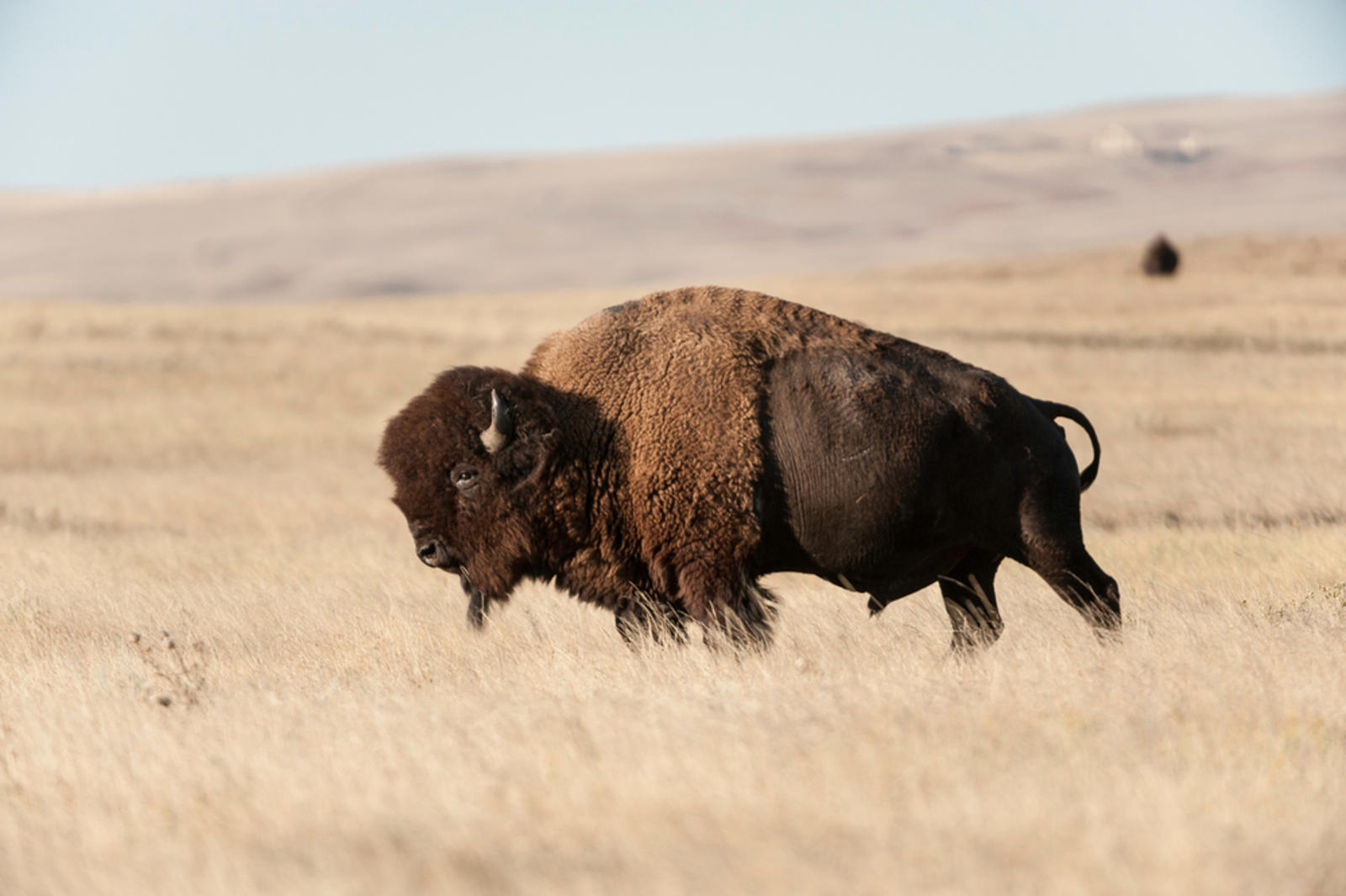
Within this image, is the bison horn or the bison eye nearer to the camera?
the bison horn

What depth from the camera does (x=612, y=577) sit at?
6.88 metres

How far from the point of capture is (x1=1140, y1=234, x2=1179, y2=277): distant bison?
43.6 metres

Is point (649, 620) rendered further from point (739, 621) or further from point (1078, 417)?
point (1078, 417)

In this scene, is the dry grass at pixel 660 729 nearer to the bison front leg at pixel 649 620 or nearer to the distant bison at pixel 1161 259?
the bison front leg at pixel 649 620

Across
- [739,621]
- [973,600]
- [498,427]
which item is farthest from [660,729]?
[973,600]

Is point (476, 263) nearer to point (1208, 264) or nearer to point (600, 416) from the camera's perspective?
point (1208, 264)

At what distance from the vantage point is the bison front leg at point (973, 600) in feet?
23.5

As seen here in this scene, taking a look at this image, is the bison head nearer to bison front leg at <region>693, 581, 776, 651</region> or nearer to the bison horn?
the bison horn

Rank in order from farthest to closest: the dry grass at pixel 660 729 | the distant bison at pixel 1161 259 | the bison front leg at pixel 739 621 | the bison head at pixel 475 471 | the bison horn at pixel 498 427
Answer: the distant bison at pixel 1161 259, the bison head at pixel 475 471, the bison horn at pixel 498 427, the bison front leg at pixel 739 621, the dry grass at pixel 660 729

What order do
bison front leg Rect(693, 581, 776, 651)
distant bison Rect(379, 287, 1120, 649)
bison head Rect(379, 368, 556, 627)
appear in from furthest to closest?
bison head Rect(379, 368, 556, 627)
distant bison Rect(379, 287, 1120, 649)
bison front leg Rect(693, 581, 776, 651)

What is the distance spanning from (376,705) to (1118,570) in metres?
6.11

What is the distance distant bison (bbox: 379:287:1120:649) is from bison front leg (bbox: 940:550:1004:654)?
26mm

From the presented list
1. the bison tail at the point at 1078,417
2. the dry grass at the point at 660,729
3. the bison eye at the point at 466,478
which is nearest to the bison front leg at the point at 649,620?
the dry grass at the point at 660,729

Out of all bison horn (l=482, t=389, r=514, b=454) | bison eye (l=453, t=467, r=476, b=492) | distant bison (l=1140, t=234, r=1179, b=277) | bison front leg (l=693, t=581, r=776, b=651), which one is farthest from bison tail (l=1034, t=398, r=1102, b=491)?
distant bison (l=1140, t=234, r=1179, b=277)
